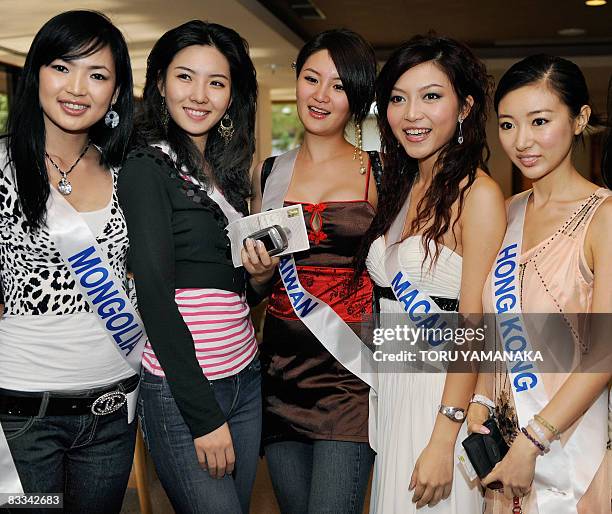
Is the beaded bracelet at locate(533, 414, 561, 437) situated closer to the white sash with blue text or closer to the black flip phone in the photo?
the black flip phone

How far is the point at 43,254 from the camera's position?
155 centimetres

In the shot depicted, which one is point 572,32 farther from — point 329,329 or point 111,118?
point 111,118

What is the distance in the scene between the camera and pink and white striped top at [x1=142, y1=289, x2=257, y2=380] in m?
1.64

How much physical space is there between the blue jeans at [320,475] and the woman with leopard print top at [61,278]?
406mm

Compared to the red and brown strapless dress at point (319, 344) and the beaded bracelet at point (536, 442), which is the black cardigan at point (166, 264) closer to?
the red and brown strapless dress at point (319, 344)

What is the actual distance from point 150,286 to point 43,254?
0.24m

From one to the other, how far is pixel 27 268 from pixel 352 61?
971mm

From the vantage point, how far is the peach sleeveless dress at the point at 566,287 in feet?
5.00

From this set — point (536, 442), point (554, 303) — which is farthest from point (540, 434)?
point (554, 303)

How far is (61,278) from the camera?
1.57 m

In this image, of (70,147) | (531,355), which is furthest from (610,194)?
(70,147)

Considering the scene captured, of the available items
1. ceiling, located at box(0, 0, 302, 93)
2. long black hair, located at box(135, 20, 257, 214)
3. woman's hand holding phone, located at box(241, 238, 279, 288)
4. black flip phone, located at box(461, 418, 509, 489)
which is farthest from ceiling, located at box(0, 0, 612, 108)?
black flip phone, located at box(461, 418, 509, 489)

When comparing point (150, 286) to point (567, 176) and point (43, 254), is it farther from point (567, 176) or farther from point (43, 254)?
point (567, 176)

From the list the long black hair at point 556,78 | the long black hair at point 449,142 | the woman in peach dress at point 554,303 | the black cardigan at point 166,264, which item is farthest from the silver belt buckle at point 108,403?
the long black hair at point 556,78
